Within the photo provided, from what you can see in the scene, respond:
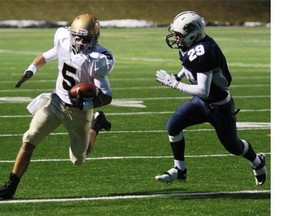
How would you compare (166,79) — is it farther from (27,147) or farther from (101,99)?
(27,147)

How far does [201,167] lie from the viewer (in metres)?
7.89

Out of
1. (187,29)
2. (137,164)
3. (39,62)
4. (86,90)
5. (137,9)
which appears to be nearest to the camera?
(86,90)

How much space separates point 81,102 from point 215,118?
102cm

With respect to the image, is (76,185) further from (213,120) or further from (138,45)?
(138,45)

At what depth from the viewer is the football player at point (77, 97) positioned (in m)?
6.36

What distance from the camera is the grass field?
240 inches

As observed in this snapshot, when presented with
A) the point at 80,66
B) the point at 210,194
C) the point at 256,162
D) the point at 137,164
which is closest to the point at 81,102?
the point at 80,66

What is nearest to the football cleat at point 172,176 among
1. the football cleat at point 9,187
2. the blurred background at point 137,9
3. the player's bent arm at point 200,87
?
the player's bent arm at point 200,87

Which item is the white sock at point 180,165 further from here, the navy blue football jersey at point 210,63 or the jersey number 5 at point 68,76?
the jersey number 5 at point 68,76

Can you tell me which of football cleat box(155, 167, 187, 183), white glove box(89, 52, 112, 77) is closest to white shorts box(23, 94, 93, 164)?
white glove box(89, 52, 112, 77)

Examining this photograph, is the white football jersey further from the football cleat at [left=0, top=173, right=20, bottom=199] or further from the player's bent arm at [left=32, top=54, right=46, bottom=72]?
the football cleat at [left=0, top=173, right=20, bottom=199]

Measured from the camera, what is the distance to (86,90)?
6312 millimetres

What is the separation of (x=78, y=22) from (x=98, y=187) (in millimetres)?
1263

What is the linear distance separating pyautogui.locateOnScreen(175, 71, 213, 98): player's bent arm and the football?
2.00ft
